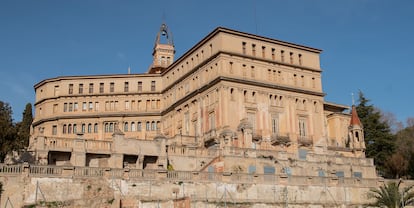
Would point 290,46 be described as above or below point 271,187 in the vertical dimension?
above

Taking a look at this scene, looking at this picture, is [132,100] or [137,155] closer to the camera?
[137,155]

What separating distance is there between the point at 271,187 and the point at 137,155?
12837 mm

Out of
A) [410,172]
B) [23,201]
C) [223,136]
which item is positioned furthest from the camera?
[410,172]

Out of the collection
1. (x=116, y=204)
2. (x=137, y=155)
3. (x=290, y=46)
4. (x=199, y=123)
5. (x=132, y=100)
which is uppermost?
(x=290, y=46)

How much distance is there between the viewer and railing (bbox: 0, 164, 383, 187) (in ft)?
108

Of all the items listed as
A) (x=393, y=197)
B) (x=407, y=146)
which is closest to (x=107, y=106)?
(x=407, y=146)

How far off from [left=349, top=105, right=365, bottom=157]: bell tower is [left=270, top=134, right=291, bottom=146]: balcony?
7.79 meters

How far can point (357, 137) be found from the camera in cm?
6419

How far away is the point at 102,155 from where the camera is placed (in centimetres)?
4600

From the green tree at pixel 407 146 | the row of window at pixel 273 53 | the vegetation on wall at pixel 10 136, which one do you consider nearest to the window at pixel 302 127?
the row of window at pixel 273 53

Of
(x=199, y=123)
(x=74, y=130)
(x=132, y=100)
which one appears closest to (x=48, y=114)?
(x=74, y=130)

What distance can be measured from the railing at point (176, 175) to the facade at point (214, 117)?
4.58 metres

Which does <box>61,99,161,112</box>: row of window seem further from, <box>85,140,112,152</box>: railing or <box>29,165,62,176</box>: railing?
<box>29,165,62,176</box>: railing

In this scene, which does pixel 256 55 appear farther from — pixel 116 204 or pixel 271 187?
pixel 116 204
